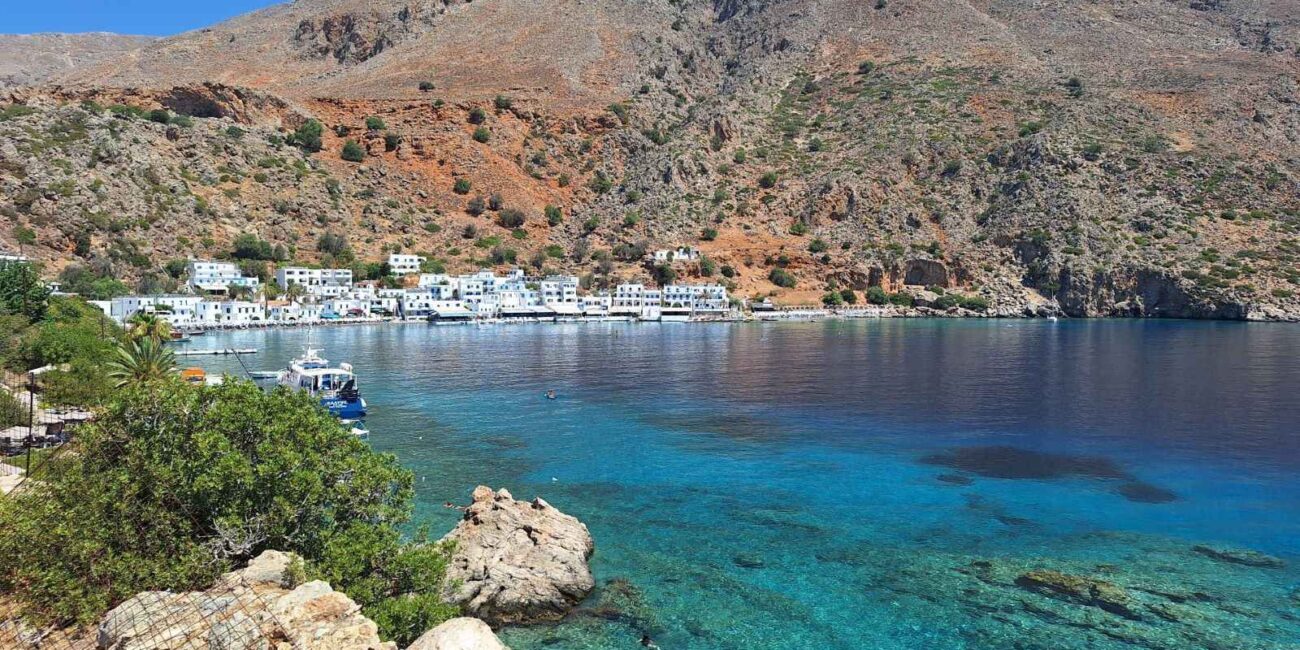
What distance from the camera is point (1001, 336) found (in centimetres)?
7450

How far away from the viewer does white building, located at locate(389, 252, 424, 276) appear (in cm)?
10000

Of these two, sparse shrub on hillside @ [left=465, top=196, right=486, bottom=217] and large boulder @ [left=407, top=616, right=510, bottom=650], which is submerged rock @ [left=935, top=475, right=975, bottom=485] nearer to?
large boulder @ [left=407, top=616, right=510, bottom=650]

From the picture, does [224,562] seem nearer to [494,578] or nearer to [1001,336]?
[494,578]

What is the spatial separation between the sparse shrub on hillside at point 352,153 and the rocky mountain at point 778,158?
1.30 meters

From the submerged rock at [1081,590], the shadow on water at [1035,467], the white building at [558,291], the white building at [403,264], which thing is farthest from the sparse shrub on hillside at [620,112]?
the submerged rock at [1081,590]

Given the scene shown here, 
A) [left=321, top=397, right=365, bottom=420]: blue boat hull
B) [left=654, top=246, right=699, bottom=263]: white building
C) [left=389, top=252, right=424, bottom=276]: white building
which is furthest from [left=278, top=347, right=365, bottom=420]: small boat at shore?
[left=654, top=246, right=699, bottom=263]: white building

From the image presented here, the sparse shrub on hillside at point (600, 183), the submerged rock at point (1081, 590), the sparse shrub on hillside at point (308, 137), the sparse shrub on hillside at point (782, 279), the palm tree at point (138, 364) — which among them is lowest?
the submerged rock at point (1081, 590)

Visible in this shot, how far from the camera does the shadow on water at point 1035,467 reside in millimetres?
22859

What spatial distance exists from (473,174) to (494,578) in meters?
106

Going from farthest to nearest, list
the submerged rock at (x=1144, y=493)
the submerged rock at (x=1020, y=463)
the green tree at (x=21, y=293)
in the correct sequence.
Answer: the green tree at (x=21, y=293), the submerged rock at (x=1020, y=463), the submerged rock at (x=1144, y=493)

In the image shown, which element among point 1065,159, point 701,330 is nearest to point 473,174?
point 701,330

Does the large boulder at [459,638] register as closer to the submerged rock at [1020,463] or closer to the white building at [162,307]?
the submerged rock at [1020,463]

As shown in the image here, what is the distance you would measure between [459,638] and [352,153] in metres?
116

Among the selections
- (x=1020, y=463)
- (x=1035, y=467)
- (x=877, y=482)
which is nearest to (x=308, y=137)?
(x=877, y=482)
